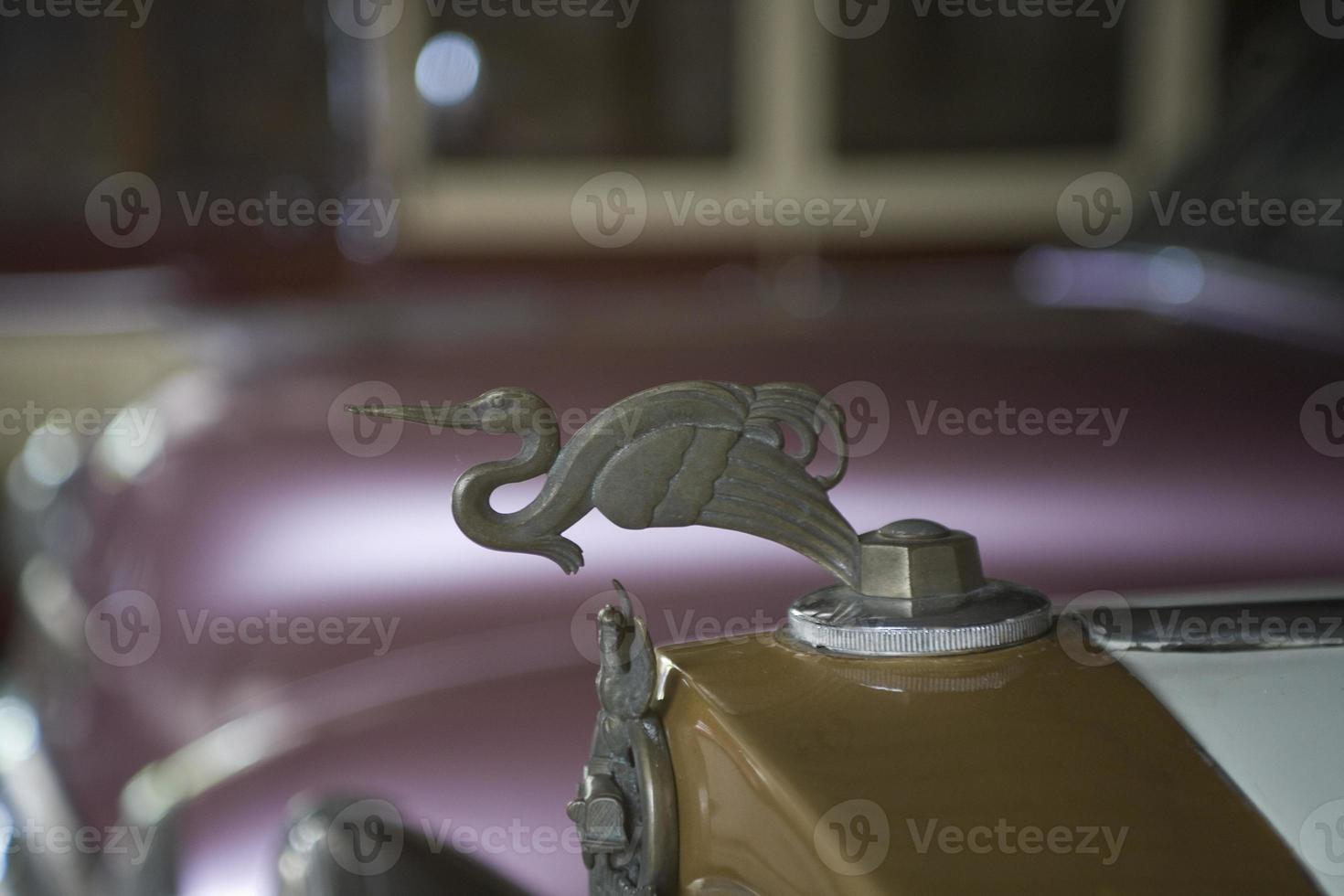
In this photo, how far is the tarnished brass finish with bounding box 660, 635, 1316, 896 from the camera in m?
0.47

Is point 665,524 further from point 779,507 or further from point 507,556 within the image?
point 507,556

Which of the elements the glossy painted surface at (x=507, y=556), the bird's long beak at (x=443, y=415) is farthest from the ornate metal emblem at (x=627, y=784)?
the glossy painted surface at (x=507, y=556)

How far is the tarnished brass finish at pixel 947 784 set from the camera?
471mm

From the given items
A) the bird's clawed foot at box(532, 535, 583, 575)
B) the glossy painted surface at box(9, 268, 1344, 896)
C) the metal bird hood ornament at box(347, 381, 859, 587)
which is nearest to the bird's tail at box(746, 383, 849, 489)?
the metal bird hood ornament at box(347, 381, 859, 587)

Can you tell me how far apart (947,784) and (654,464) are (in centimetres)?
20

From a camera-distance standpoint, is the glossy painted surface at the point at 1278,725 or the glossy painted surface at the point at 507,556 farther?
the glossy painted surface at the point at 507,556

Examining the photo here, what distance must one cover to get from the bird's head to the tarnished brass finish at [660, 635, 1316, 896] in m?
0.14

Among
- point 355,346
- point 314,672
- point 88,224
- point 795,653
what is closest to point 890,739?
point 795,653

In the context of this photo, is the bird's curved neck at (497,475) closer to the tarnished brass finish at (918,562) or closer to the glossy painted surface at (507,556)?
the tarnished brass finish at (918,562)

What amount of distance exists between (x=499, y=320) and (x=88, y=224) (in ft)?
8.19

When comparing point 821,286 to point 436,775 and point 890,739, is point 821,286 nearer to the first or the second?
point 436,775

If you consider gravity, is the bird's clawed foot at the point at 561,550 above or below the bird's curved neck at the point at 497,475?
below

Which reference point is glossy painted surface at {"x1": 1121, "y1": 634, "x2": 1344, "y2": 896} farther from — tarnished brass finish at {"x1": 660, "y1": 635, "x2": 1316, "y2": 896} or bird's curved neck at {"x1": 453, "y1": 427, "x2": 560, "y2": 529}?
bird's curved neck at {"x1": 453, "y1": 427, "x2": 560, "y2": 529}

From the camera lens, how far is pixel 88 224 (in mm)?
4570
